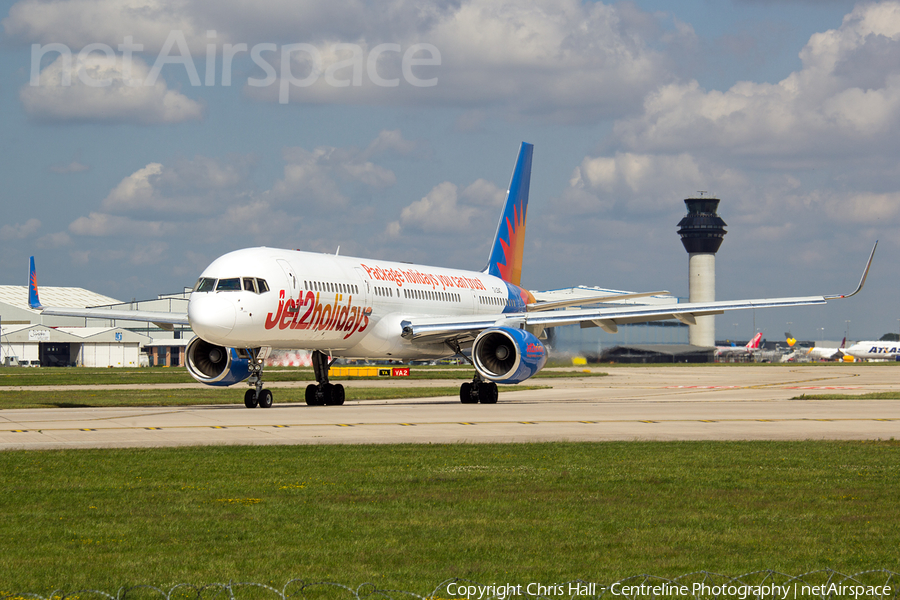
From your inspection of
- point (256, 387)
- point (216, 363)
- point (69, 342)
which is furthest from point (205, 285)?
point (69, 342)

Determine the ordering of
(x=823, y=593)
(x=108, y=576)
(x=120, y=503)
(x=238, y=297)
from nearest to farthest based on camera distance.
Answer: (x=823, y=593)
(x=108, y=576)
(x=120, y=503)
(x=238, y=297)

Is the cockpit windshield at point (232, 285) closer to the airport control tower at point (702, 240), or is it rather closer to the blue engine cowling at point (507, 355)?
the blue engine cowling at point (507, 355)

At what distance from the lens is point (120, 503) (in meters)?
12.9

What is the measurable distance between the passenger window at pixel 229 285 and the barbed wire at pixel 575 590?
2199cm

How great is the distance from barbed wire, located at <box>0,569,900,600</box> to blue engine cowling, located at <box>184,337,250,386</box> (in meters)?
25.0

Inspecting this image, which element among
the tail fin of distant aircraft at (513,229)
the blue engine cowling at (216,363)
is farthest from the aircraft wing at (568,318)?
the tail fin of distant aircraft at (513,229)

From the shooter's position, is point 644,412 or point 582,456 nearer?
point 582,456

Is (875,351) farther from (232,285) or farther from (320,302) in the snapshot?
(232,285)

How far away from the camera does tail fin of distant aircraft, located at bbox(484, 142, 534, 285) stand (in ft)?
163

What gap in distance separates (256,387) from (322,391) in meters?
3.72

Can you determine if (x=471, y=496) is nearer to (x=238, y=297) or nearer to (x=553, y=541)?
(x=553, y=541)

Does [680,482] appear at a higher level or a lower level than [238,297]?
lower

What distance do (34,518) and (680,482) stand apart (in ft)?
28.8

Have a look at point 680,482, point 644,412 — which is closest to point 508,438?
point 680,482
